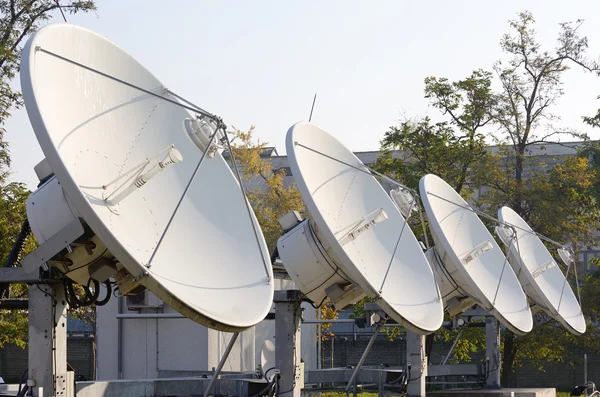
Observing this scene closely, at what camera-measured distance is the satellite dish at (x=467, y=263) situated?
60.0 ft

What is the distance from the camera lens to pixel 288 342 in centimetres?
1422

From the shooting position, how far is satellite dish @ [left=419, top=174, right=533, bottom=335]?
1828 centimetres

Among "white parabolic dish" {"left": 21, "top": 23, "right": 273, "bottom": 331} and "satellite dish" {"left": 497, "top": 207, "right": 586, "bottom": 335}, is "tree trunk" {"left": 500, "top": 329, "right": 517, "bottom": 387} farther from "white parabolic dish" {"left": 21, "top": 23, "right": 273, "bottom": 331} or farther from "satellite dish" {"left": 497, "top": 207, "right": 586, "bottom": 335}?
"white parabolic dish" {"left": 21, "top": 23, "right": 273, "bottom": 331}

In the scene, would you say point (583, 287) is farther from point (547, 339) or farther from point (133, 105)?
point (133, 105)

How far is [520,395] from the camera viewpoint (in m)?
20.8

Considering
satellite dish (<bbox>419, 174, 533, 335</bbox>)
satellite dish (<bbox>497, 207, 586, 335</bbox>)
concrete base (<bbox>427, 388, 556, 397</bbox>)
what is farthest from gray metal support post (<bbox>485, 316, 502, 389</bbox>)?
satellite dish (<bbox>419, 174, 533, 335</bbox>)

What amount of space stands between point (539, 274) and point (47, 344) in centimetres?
1595

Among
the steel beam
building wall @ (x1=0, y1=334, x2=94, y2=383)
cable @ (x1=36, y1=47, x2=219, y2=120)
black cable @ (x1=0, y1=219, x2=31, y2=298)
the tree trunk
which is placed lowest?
building wall @ (x1=0, y1=334, x2=94, y2=383)

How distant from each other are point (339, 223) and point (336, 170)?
102 cm

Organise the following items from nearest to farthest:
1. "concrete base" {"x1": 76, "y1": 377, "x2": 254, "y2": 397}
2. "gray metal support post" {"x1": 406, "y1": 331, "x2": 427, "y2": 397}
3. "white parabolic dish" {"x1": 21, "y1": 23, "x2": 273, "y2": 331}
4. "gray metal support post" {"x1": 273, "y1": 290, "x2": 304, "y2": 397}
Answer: "white parabolic dish" {"x1": 21, "y1": 23, "x2": 273, "y2": 331}
"gray metal support post" {"x1": 273, "y1": 290, "x2": 304, "y2": 397}
"concrete base" {"x1": 76, "y1": 377, "x2": 254, "y2": 397}
"gray metal support post" {"x1": 406, "y1": 331, "x2": 427, "y2": 397}

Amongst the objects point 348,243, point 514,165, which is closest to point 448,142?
point 514,165

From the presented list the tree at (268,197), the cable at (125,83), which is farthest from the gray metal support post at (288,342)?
the tree at (268,197)

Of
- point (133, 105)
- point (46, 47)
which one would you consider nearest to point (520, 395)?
point (133, 105)

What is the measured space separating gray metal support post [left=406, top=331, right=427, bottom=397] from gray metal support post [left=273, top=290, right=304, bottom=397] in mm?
4730
